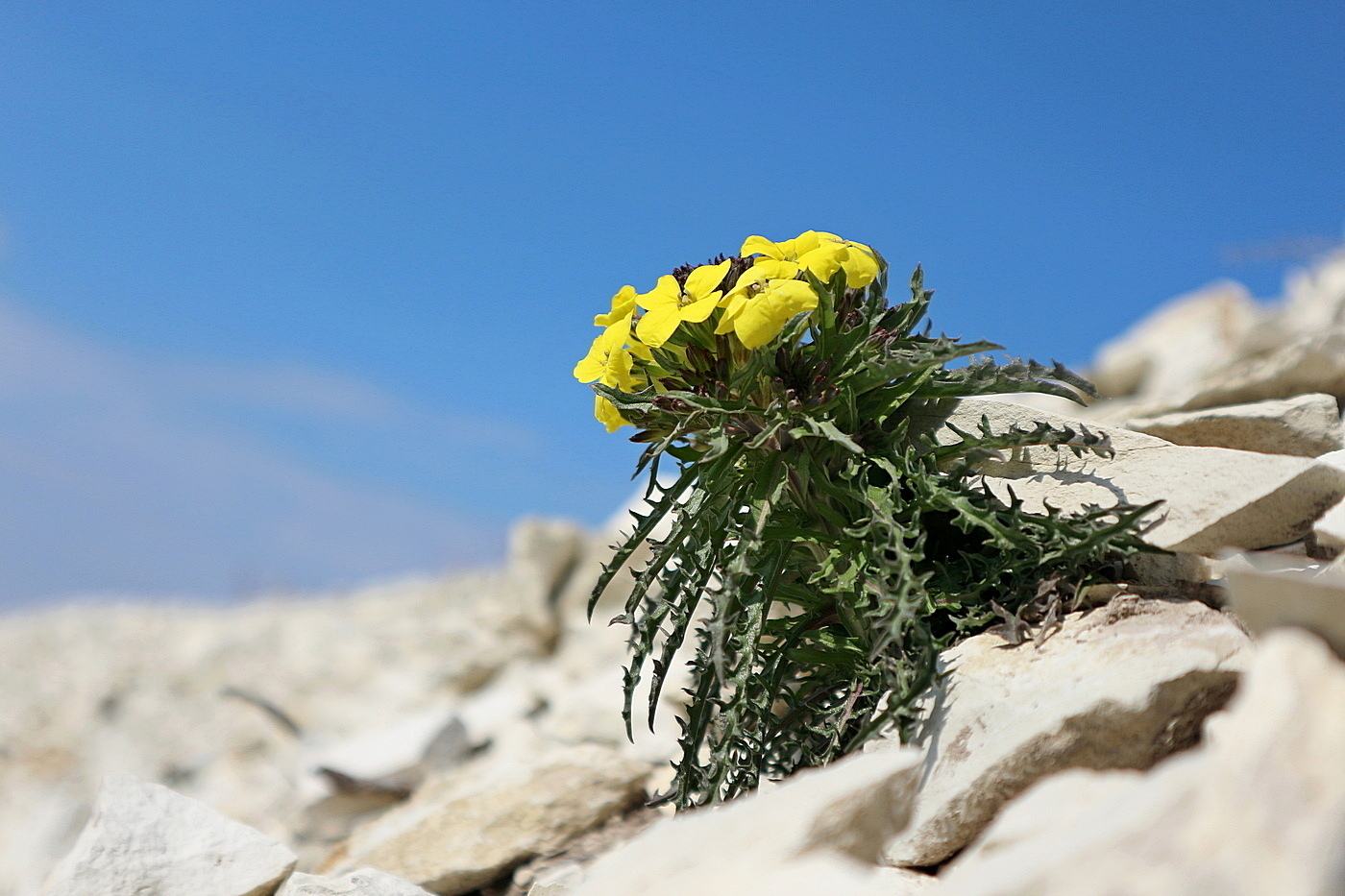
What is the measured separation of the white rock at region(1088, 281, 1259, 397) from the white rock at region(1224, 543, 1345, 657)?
925 centimetres

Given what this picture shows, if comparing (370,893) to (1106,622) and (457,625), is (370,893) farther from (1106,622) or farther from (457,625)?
(457,625)

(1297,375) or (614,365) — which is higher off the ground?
(614,365)

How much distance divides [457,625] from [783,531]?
853 centimetres

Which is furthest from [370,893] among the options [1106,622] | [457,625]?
[457,625]

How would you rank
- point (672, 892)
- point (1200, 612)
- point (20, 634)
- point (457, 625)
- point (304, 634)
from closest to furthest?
point (672, 892) → point (1200, 612) → point (457, 625) → point (304, 634) → point (20, 634)

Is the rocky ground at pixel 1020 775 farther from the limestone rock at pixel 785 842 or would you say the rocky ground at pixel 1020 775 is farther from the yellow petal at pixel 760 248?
the yellow petal at pixel 760 248

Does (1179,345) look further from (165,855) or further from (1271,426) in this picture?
(165,855)

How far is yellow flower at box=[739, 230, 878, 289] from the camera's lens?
96.3 inches

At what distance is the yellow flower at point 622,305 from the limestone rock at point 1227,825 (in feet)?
5.46

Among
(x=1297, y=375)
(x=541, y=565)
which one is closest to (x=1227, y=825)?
(x=1297, y=375)

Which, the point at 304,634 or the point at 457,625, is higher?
the point at 304,634

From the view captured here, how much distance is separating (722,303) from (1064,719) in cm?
120

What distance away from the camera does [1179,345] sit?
649 inches

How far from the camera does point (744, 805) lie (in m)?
1.68
